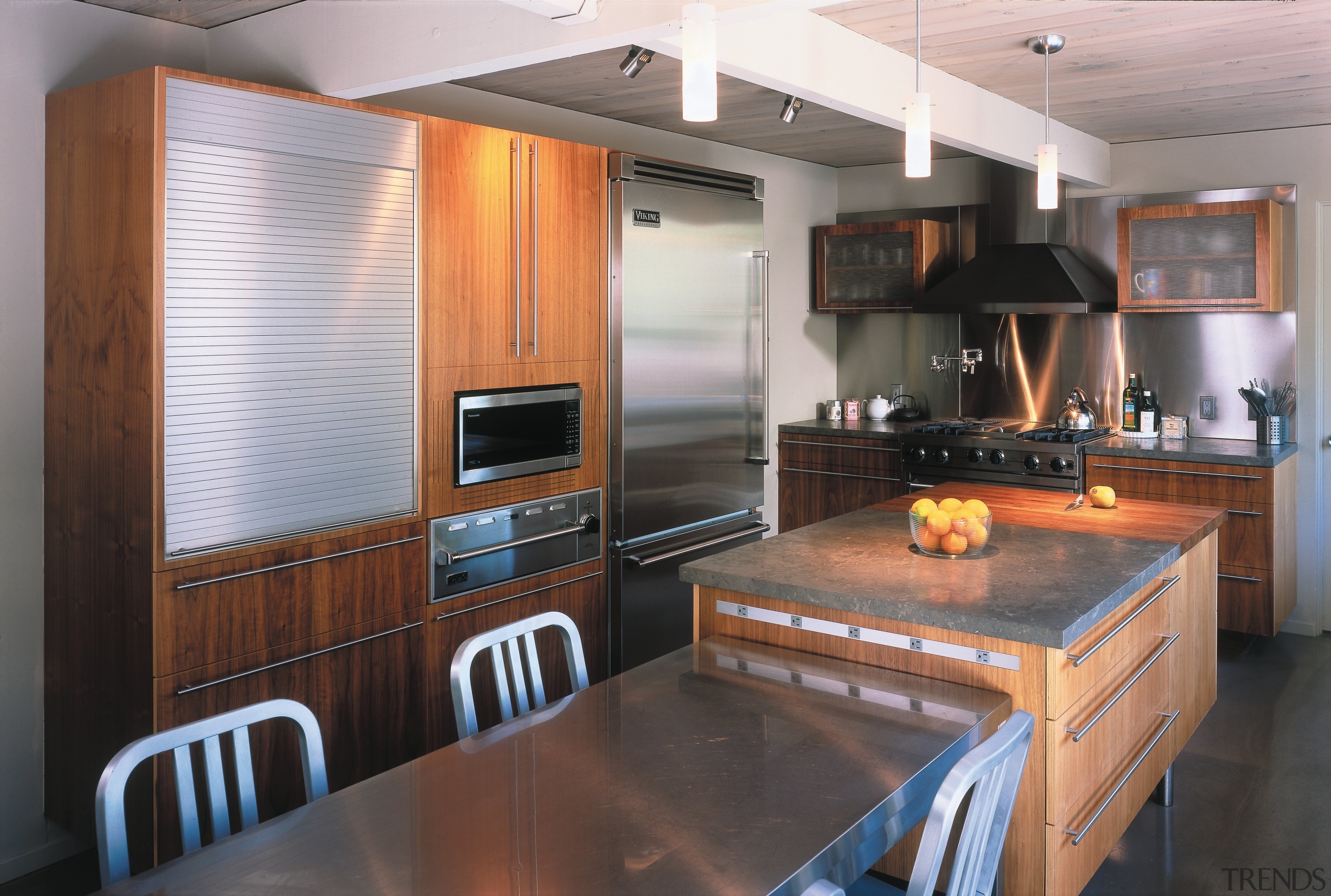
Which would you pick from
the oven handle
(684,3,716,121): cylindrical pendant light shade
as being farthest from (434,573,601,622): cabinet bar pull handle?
(684,3,716,121): cylindrical pendant light shade

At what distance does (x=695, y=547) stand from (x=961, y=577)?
1.74 meters

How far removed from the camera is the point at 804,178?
6254mm

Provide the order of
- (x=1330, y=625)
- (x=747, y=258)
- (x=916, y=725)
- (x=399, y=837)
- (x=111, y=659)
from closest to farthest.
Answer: (x=399, y=837) < (x=916, y=725) < (x=111, y=659) < (x=747, y=258) < (x=1330, y=625)

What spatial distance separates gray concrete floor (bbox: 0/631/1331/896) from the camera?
290cm

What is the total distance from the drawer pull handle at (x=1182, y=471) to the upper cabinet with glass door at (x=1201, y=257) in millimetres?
801

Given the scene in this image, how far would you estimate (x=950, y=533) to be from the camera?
9.36 ft

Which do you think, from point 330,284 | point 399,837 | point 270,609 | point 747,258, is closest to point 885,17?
point 747,258

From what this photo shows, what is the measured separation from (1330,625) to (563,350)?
13.9ft

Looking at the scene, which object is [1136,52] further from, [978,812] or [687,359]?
[978,812]

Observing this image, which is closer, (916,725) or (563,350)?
(916,725)

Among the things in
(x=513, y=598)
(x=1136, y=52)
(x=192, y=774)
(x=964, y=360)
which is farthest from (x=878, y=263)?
(x=192, y=774)

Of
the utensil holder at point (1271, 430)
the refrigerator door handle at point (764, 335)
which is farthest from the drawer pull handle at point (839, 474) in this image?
the utensil holder at point (1271, 430)

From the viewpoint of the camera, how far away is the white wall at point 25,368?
2.96 m

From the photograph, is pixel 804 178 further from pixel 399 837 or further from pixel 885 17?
pixel 399 837
